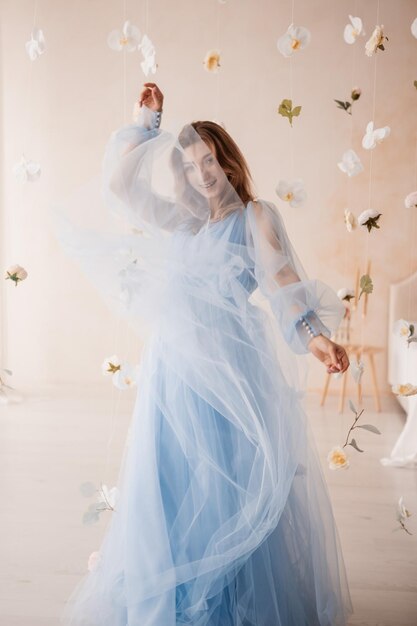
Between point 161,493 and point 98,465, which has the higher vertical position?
point 161,493

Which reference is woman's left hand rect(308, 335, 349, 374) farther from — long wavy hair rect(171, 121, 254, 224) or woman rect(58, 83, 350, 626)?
long wavy hair rect(171, 121, 254, 224)

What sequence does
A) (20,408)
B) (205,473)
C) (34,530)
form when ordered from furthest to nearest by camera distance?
1. (20,408)
2. (34,530)
3. (205,473)

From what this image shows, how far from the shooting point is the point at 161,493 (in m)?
1.63

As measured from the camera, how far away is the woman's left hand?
1.53m

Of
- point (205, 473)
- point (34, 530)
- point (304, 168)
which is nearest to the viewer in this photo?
point (205, 473)

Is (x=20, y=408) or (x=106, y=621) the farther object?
(x=20, y=408)

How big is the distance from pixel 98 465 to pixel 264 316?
5.93 ft

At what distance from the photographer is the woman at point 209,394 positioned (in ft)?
5.23

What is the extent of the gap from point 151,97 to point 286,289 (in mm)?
639

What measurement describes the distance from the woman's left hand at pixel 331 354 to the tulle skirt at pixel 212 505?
0.16m

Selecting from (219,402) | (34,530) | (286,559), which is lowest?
(34,530)

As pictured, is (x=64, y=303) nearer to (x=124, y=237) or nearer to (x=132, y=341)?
(x=132, y=341)

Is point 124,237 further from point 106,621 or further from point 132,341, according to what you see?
point 132,341

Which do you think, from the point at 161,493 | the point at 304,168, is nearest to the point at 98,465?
the point at 161,493
